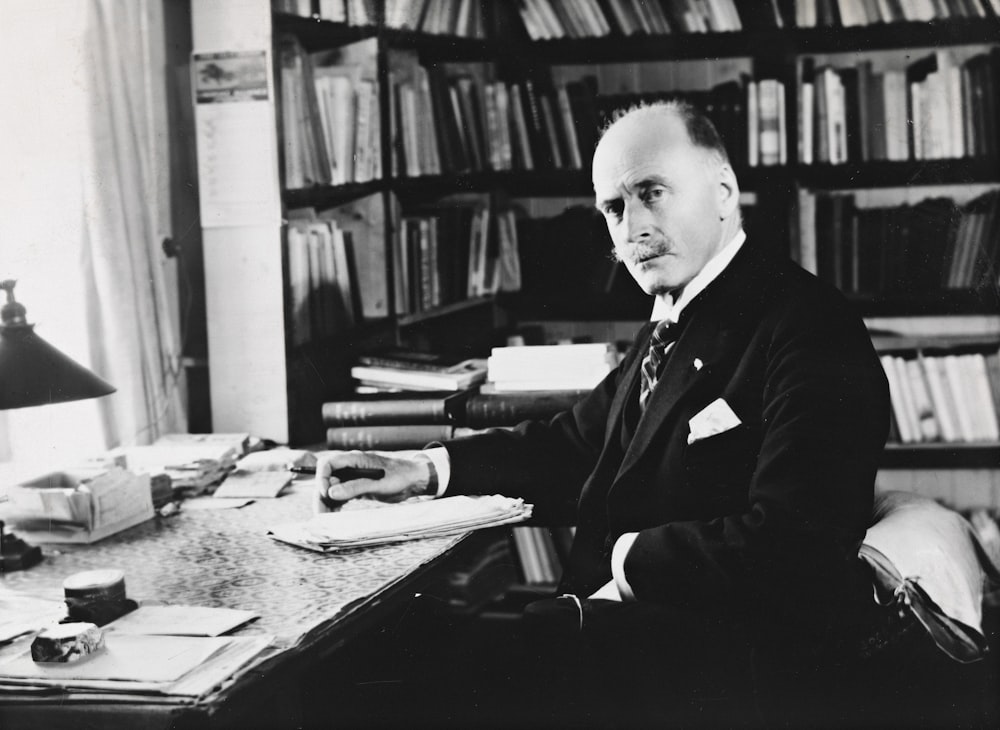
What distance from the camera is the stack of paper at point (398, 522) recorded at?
1.65m

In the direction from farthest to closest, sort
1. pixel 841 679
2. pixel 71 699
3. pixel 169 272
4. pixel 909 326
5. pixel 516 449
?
pixel 909 326, pixel 169 272, pixel 516 449, pixel 841 679, pixel 71 699

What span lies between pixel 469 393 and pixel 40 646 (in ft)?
5.06

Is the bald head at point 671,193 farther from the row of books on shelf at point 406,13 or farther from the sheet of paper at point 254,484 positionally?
the row of books on shelf at point 406,13

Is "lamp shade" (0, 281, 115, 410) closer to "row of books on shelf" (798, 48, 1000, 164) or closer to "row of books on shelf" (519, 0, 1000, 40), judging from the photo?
"row of books on shelf" (519, 0, 1000, 40)

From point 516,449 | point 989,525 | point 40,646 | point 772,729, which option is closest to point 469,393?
point 516,449

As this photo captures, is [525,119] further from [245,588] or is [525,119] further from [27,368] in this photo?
[245,588]

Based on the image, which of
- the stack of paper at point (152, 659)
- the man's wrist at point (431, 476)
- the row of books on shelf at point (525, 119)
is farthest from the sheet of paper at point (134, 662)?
the row of books on shelf at point (525, 119)

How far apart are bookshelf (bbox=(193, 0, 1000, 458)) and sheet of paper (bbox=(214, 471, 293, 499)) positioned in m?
0.42

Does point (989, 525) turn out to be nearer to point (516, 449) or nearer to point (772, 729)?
point (516, 449)

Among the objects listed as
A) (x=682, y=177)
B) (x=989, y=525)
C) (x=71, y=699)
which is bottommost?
(x=989, y=525)

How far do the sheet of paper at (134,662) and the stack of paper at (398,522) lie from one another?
433 mm

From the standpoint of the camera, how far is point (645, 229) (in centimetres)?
185

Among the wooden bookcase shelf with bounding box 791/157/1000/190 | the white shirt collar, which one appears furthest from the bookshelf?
the white shirt collar

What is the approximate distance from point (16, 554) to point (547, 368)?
1350mm
